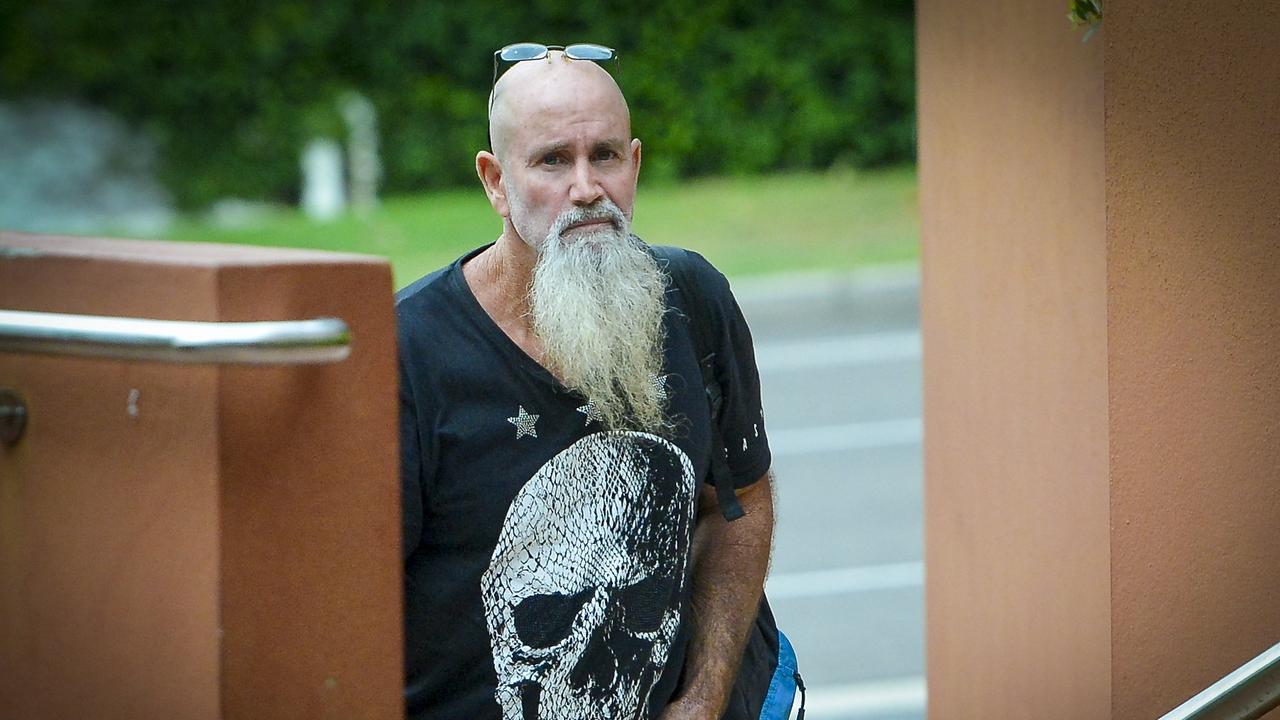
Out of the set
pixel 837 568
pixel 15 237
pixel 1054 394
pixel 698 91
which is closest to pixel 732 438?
pixel 1054 394

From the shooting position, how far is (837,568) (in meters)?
6.84

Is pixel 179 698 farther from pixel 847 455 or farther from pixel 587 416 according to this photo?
pixel 847 455

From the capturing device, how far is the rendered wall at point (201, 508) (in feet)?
5.55

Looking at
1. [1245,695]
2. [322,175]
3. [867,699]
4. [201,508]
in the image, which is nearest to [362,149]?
[322,175]

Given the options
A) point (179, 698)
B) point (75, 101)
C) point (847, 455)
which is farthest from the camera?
point (75, 101)

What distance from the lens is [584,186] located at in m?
2.48

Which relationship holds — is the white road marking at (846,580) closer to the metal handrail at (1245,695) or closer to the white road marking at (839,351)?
the white road marking at (839,351)

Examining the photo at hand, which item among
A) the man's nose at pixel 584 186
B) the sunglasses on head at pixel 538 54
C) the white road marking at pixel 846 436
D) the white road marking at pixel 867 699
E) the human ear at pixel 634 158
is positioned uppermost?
the sunglasses on head at pixel 538 54

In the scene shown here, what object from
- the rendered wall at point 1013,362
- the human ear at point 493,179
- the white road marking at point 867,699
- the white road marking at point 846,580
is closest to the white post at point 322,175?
the white road marking at point 846,580

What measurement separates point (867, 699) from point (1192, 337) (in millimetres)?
3120

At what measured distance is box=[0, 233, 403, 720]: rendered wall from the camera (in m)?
1.69

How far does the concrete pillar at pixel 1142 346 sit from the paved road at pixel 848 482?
8.47ft

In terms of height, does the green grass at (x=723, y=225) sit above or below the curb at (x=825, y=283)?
above

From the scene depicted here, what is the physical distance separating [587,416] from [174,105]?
12882 millimetres
